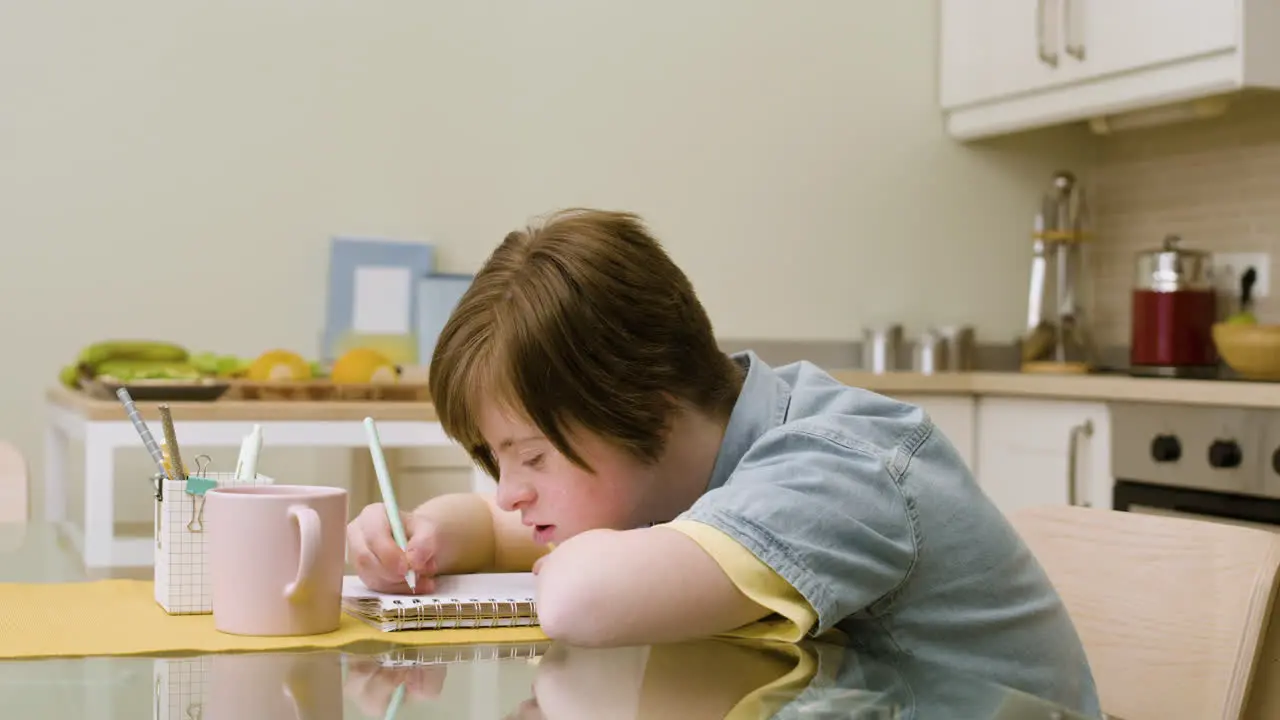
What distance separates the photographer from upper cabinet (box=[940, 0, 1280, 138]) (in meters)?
2.81

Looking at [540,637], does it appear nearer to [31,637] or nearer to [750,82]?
[31,637]

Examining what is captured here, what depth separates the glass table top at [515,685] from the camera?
2.37 feet

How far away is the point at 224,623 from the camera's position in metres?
0.94

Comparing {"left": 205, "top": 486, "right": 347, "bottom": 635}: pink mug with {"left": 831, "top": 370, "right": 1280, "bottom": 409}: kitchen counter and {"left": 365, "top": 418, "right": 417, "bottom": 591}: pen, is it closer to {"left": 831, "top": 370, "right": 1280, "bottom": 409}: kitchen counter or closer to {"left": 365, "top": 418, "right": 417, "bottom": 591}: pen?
{"left": 365, "top": 418, "right": 417, "bottom": 591}: pen

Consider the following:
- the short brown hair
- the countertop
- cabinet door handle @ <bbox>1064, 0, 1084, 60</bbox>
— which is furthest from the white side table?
cabinet door handle @ <bbox>1064, 0, 1084, 60</bbox>

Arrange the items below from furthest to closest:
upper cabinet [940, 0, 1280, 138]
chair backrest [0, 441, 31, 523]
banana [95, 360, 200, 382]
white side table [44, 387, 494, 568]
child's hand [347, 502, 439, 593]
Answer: upper cabinet [940, 0, 1280, 138] < banana [95, 360, 200, 382] < white side table [44, 387, 494, 568] < chair backrest [0, 441, 31, 523] < child's hand [347, 502, 439, 593]

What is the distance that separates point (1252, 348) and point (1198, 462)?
0.86 ft

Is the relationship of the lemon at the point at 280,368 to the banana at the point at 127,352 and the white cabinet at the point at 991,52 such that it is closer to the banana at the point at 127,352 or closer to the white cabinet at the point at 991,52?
the banana at the point at 127,352

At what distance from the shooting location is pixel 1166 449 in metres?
2.70

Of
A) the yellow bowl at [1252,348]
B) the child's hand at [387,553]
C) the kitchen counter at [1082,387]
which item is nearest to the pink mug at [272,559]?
the child's hand at [387,553]

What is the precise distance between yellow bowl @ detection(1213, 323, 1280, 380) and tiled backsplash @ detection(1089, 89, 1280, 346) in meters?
0.48

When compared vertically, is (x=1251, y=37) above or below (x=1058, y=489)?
above

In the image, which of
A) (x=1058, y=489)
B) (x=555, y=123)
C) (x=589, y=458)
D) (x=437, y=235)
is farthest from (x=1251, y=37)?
(x=589, y=458)

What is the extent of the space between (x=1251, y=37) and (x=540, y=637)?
7.53 ft
